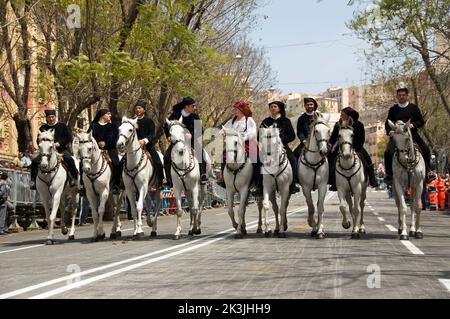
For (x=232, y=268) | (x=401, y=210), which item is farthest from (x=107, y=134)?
(x=232, y=268)

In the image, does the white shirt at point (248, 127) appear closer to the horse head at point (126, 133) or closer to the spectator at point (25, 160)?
the horse head at point (126, 133)

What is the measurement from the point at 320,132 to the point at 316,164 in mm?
739

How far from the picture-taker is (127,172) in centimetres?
1595

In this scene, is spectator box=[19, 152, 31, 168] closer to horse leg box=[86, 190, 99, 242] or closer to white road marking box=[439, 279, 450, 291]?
horse leg box=[86, 190, 99, 242]

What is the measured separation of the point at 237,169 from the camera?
51.2 feet

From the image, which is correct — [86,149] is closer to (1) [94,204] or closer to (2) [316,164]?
(1) [94,204]

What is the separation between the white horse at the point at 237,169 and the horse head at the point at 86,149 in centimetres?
279

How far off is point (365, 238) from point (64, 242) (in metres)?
→ 6.52

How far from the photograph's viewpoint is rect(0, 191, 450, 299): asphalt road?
8.13 meters

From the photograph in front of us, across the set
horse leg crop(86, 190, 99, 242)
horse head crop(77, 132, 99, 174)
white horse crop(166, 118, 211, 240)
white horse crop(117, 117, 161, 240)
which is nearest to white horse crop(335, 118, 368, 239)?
white horse crop(166, 118, 211, 240)

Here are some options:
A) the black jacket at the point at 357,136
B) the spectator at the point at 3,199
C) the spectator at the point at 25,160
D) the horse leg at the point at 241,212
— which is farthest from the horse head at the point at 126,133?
the spectator at the point at 25,160

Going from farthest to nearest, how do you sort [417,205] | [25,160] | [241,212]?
1. [25,160]
2. [241,212]
3. [417,205]

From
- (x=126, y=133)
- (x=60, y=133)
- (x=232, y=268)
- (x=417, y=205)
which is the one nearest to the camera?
(x=232, y=268)
